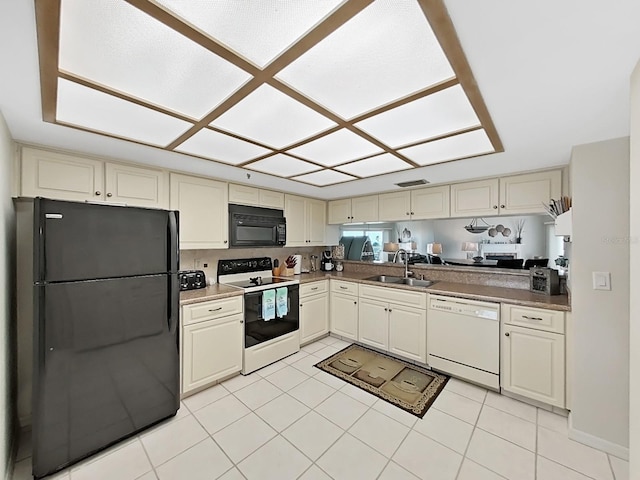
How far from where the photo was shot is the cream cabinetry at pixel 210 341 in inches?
92.0

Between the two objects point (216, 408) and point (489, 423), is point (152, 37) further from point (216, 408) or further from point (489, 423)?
point (489, 423)

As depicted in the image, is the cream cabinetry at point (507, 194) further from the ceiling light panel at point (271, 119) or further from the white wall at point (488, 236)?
the ceiling light panel at point (271, 119)

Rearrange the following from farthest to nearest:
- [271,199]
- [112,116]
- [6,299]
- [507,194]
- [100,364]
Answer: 1. [271,199]
2. [507,194]
3. [100,364]
4. [6,299]
5. [112,116]

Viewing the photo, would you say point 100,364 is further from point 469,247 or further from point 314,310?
point 469,247

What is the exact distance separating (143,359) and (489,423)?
2662 millimetres

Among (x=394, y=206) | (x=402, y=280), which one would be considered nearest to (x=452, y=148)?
(x=394, y=206)

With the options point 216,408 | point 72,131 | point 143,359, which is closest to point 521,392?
point 216,408

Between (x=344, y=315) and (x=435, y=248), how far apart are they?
4.99 feet

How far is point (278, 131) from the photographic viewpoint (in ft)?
5.58

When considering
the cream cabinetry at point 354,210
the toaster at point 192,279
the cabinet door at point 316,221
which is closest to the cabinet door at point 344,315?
the cabinet door at point 316,221

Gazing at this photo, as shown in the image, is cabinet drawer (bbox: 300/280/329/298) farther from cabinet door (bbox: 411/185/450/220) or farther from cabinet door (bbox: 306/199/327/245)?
cabinet door (bbox: 411/185/450/220)

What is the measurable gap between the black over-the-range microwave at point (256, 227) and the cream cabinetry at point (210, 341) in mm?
757

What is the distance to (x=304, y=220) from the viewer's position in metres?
3.95

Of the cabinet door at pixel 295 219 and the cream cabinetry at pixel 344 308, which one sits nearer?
the cream cabinetry at pixel 344 308
